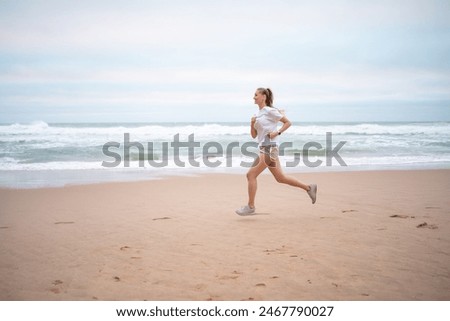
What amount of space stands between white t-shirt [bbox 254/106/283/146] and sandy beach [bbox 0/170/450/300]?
1.21 metres

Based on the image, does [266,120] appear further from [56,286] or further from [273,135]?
[56,286]

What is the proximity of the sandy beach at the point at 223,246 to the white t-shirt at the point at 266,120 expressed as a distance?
1215 mm

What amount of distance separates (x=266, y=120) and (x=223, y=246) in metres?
1.94

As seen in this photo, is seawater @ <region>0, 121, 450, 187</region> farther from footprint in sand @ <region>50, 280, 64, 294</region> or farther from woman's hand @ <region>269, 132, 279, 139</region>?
footprint in sand @ <region>50, 280, 64, 294</region>

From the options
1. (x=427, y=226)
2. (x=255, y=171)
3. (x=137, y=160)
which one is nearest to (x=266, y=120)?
(x=255, y=171)

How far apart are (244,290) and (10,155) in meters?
15.5

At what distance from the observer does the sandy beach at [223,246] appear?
11.3ft

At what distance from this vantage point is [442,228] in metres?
5.21

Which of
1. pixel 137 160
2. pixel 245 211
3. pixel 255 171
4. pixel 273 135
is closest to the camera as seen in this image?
pixel 273 135

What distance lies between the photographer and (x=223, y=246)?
4.60 meters

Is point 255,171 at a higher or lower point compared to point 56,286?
higher

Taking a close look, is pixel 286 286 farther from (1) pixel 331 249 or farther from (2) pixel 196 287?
(1) pixel 331 249

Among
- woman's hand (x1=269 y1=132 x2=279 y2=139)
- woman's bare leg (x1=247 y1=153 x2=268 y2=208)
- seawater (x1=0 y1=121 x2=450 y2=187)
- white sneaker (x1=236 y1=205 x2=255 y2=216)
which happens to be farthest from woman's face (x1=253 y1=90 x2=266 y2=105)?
seawater (x1=0 y1=121 x2=450 y2=187)
